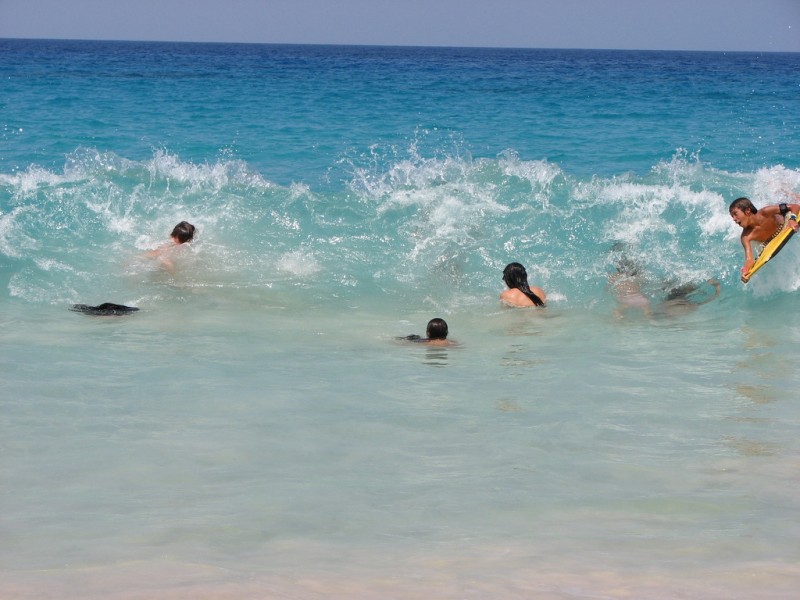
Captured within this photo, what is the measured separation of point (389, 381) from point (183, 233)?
5.18 m

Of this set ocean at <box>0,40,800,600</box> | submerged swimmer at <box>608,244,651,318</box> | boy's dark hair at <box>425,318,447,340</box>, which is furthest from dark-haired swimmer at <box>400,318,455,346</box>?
submerged swimmer at <box>608,244,651,318</box>

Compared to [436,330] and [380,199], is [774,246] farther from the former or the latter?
[380,199]

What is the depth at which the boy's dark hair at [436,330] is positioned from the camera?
305 inches

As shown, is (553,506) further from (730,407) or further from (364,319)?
(364,319)

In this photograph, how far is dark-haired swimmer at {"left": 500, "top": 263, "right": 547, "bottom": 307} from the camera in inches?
364

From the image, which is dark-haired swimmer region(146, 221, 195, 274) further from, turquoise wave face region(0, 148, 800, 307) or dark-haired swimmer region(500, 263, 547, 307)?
dark-haired swimmer region(500, 263, 547, 307)

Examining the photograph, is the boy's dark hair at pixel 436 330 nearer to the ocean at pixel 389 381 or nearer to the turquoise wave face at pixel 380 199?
the ocean at pixel 389 381

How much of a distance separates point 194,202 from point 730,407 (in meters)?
8.78

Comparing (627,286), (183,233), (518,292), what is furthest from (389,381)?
(183,233)

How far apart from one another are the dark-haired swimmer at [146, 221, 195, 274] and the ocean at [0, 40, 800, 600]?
0.21 m

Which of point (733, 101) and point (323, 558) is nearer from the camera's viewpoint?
point (323, 558)

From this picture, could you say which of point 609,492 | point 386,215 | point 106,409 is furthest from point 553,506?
point 386,215

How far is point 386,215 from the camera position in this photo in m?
12.4

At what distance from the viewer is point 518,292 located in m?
9.31
